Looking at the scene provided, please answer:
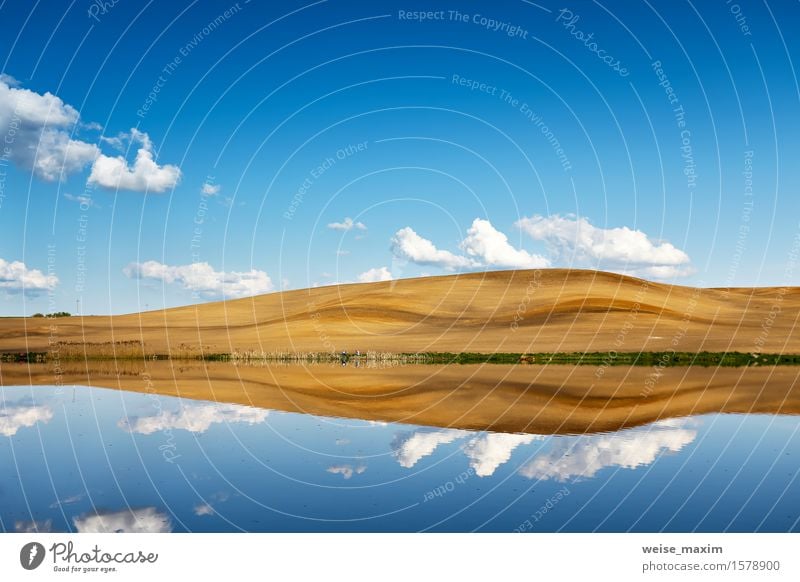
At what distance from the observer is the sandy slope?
Answer: 63.7 metres

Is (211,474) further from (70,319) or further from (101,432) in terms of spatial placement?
(70,319)

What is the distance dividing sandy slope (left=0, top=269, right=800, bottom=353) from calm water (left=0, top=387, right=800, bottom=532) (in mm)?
37369

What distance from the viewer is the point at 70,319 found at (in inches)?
3740

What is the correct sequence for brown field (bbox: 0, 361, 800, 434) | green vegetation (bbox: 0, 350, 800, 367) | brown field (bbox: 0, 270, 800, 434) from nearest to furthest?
brown field (bbox: 0, 361, 800, 434), brown field (bbox: 0, 270, 800, 434), green vegetation (bbox: 0, 350, 800, 367)

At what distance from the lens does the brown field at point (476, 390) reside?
26875 mm

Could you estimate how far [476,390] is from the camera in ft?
115

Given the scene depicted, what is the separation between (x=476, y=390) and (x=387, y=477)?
18782 mm
